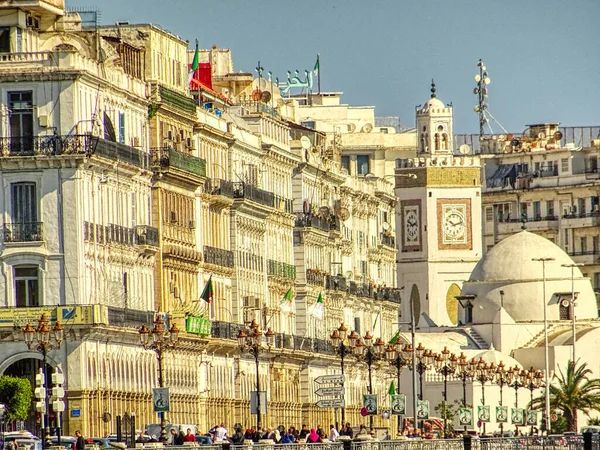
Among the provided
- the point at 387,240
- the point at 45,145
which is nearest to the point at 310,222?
the point at 387,240

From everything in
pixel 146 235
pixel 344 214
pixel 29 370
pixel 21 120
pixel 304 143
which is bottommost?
pixel 29 370

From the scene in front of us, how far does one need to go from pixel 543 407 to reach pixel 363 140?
3261cm

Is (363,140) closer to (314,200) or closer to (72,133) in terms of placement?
(314,200)

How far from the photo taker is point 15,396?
9025cm

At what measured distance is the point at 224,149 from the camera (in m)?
115

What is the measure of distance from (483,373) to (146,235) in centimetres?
6000

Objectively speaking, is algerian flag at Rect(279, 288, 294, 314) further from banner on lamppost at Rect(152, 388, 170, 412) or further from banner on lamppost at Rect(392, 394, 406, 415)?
banner on lamppost at Rect(152, 388, 170, 412)

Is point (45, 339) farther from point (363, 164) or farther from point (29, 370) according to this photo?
point (363, 164)

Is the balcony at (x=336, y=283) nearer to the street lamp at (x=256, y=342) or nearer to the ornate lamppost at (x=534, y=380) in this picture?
the street lamp at (x=256, y=342)

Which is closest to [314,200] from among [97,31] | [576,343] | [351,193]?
[351,193]

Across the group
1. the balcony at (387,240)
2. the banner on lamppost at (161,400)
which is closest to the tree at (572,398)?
the balcony at (387,240)

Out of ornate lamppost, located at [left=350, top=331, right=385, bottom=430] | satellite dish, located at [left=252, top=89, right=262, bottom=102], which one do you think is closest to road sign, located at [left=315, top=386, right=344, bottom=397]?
ornate lamppost, located at [left=350, top=331, right=385, bottom=430]

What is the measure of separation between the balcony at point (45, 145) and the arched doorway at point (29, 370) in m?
6.84

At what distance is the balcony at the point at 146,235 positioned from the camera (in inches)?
3935
